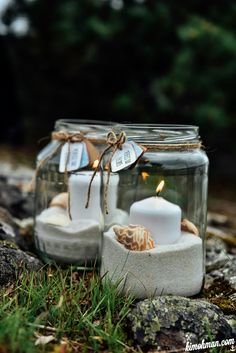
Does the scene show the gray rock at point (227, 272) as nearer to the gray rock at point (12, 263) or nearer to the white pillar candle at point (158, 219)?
the white pillar candle at point (158, 219)

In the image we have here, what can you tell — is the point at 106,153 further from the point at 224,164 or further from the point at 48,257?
the point at 224,164

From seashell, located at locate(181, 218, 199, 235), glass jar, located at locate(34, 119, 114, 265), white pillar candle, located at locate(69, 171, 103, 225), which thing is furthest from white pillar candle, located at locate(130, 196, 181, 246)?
white pillar candle, located at locate(69, 171, 103, 225)

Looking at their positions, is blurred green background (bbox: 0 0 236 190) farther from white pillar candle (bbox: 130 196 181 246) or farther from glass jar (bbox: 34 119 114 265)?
white pillar candle (bbox: 130 196 181 246)

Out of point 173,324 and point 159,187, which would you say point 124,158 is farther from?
point 173,324

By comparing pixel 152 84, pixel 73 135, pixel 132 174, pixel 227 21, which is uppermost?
pixel 227 21

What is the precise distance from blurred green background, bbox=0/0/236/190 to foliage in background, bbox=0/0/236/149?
12 millimetres

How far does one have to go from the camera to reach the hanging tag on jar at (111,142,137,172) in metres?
1.75

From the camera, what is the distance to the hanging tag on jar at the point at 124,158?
175 centimetres

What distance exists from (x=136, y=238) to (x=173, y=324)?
0.32 m

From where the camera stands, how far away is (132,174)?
82.4 inches

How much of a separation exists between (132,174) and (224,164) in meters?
4.79

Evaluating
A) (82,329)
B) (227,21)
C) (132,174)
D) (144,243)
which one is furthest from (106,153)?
(227,21)

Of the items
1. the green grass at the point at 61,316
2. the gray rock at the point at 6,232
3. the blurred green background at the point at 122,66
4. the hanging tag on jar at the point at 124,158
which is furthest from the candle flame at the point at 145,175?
the blurred green background at the point at 122,66

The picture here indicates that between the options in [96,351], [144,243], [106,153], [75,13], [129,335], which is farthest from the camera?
[75,13]
